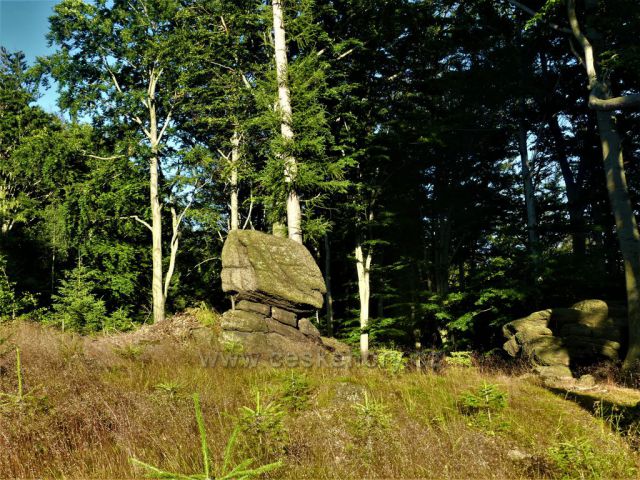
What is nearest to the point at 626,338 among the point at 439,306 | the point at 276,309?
the point at 439,306

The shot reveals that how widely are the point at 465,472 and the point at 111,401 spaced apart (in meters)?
4.10

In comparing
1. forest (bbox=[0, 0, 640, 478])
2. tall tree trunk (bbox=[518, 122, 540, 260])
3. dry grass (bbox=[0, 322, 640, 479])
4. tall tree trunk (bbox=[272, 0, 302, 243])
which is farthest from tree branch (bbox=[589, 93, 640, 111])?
tall tree trunk (bbox=[518, 122, 540, 260])

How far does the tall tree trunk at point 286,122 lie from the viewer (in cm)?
1159

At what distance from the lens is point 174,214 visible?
67.3 feet

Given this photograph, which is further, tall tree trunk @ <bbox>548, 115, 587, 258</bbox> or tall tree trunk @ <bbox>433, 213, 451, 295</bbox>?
tall tree trunk @ <bbox>433, 213, 451, 295</bbox>

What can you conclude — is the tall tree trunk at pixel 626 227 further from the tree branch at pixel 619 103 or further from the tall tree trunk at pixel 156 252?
the tall tree trunk at pixel 156 252

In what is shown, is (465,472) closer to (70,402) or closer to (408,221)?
(70,402)

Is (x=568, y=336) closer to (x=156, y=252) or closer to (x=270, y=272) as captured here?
(x=270, y=272)

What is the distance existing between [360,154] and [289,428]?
12.3 m

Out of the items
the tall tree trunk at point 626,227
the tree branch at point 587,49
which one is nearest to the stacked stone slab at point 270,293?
the tall tree trunk at point 626,227

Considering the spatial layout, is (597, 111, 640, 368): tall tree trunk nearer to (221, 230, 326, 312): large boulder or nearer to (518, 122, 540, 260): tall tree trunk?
(518, 122, 540, 260): tall tree trunk

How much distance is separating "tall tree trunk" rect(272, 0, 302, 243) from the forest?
0.06 meters

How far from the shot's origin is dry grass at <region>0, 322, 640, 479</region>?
12.2 ft

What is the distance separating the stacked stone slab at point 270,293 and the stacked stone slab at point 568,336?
200 inches
